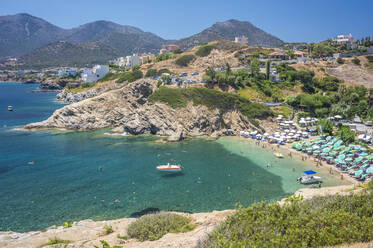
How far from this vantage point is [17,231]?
918 inches

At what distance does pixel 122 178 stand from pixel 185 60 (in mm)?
88708

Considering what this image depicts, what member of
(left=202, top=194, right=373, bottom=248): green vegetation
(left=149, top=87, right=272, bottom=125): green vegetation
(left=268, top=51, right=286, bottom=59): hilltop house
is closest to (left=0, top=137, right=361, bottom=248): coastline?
(left=202, top=194, right=373, bottom=248): green vegetation

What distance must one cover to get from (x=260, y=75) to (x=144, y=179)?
66506 millimetres

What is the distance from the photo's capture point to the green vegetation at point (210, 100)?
62.9m

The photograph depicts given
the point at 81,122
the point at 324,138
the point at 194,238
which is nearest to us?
the point at 194,238

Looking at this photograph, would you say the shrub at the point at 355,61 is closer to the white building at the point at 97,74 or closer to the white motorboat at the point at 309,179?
the white motorboat at the point at 309,179

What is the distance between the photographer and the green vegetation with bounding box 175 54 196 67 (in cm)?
11321

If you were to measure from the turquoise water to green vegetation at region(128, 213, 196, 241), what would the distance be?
7.22 m

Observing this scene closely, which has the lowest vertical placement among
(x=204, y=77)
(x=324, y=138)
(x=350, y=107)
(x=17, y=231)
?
(x=17, y=231)

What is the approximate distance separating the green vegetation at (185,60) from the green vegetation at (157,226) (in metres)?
99.4

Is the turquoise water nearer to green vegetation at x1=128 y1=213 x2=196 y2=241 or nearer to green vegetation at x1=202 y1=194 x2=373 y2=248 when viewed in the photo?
green vegetation at x1=128 y1=213 x2=196 y2=241

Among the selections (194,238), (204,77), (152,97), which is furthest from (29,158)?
(204,77)

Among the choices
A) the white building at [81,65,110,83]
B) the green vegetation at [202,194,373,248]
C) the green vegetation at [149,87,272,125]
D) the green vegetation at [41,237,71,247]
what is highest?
the white building at [81,65,110,83]

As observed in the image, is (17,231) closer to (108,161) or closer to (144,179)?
(144,179)
